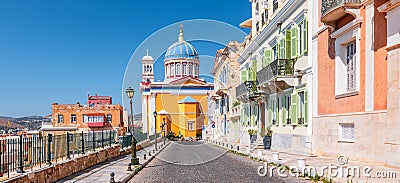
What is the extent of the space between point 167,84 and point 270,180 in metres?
58.9

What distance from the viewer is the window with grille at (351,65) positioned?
14078 millimetres

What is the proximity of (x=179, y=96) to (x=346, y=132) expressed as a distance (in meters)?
56.3

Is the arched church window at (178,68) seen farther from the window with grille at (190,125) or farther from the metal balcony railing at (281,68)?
the metal balcony railing at (281,68)

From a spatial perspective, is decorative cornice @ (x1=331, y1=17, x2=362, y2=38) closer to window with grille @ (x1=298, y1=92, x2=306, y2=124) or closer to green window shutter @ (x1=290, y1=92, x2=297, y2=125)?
window with grille @ (x1=298, y1=92, x2=306, y2=124)

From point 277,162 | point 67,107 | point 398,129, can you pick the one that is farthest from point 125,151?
point 67,107

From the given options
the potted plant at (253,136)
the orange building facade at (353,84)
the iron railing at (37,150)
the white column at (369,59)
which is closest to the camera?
the iron railing at (37,150)

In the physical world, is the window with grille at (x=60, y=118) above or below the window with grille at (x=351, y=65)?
below

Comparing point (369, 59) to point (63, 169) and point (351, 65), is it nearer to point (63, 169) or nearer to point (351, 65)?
point (351, 65)

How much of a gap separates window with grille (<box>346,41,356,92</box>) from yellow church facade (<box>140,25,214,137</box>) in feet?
170

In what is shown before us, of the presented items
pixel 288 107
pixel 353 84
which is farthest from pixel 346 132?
pixel 288 107

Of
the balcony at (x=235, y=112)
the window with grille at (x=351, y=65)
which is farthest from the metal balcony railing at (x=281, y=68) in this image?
the balcony at (x=235, y=112)

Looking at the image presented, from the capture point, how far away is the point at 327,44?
16.0 metres

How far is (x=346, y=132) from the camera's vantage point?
14.3 m

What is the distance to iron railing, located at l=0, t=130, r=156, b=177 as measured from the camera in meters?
9.19
